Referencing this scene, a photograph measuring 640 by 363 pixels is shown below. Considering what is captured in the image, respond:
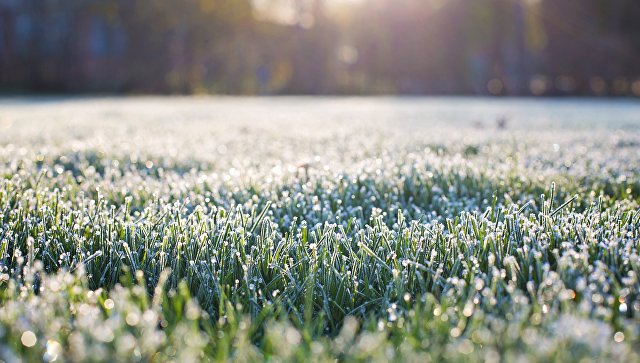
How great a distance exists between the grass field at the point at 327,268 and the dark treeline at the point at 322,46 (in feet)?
71.9

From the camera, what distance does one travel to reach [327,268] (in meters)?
1.56

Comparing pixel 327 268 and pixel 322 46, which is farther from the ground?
pixel 322 46

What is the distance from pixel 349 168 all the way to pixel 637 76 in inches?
1084

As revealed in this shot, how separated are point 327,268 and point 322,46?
2530 cm

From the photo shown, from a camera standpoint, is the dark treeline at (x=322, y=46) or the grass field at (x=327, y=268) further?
the dark treeline at (x=322, y=46)

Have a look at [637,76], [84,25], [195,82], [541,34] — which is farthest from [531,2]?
[84,25]

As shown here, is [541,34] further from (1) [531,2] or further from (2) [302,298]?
(2) [302,298]

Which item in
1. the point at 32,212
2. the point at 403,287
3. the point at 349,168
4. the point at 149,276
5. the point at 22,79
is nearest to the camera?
the point at 403,287

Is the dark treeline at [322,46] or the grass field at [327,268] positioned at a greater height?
the dark treeline at [322,46]

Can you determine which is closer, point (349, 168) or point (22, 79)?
point (349, 168)

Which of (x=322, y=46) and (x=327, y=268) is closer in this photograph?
(x=327, y=268)

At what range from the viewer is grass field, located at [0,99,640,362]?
1.03m

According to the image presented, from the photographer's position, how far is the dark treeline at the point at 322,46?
79.5 feet

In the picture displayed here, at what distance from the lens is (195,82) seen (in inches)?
1051
